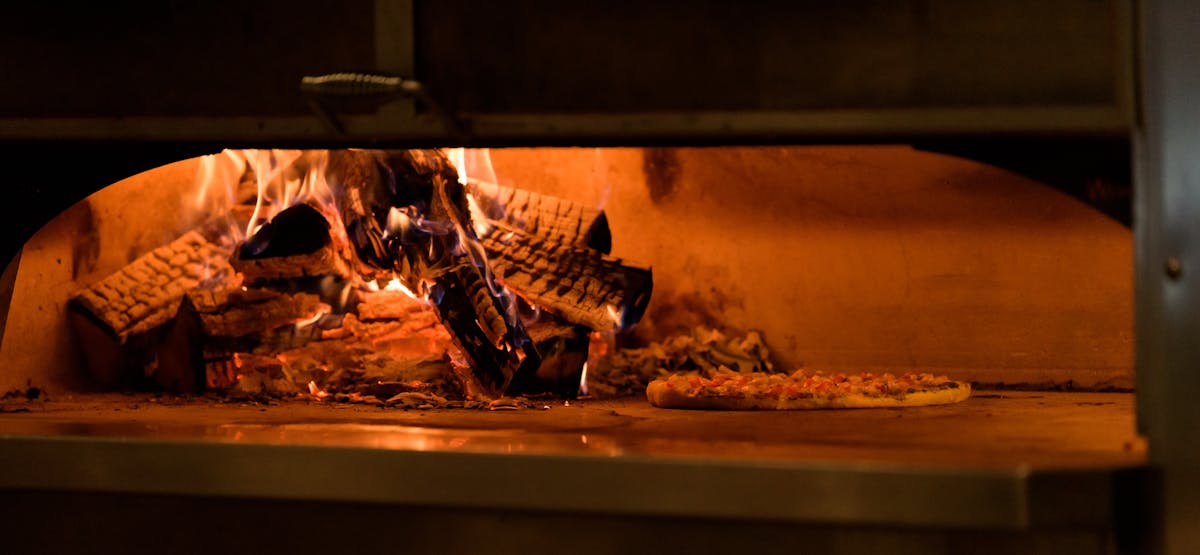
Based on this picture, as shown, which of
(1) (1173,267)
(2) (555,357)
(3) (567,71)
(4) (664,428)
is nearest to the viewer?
(1) (1173,267)

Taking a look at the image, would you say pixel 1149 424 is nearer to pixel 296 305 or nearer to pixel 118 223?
pixel 296 305

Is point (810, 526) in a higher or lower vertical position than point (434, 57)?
lower

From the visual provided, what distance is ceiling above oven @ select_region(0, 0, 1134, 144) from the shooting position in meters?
1.74

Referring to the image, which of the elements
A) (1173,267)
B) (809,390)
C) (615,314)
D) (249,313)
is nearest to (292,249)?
(249,313)

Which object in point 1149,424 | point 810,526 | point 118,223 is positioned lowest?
point 810,526

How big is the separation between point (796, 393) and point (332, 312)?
3.44 feet

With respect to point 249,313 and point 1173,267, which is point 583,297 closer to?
point 249,313

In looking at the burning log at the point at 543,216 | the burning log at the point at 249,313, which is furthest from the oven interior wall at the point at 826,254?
the burning log at the point at 249,313

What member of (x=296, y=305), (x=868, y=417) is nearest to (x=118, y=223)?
(x=296, y=305)

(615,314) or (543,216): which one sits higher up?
(543,216)

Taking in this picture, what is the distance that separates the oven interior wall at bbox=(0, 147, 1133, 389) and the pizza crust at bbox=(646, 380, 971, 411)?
0.43 meters

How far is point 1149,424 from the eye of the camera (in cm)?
164

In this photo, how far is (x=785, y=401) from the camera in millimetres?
2400

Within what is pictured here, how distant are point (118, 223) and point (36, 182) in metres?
0.62
